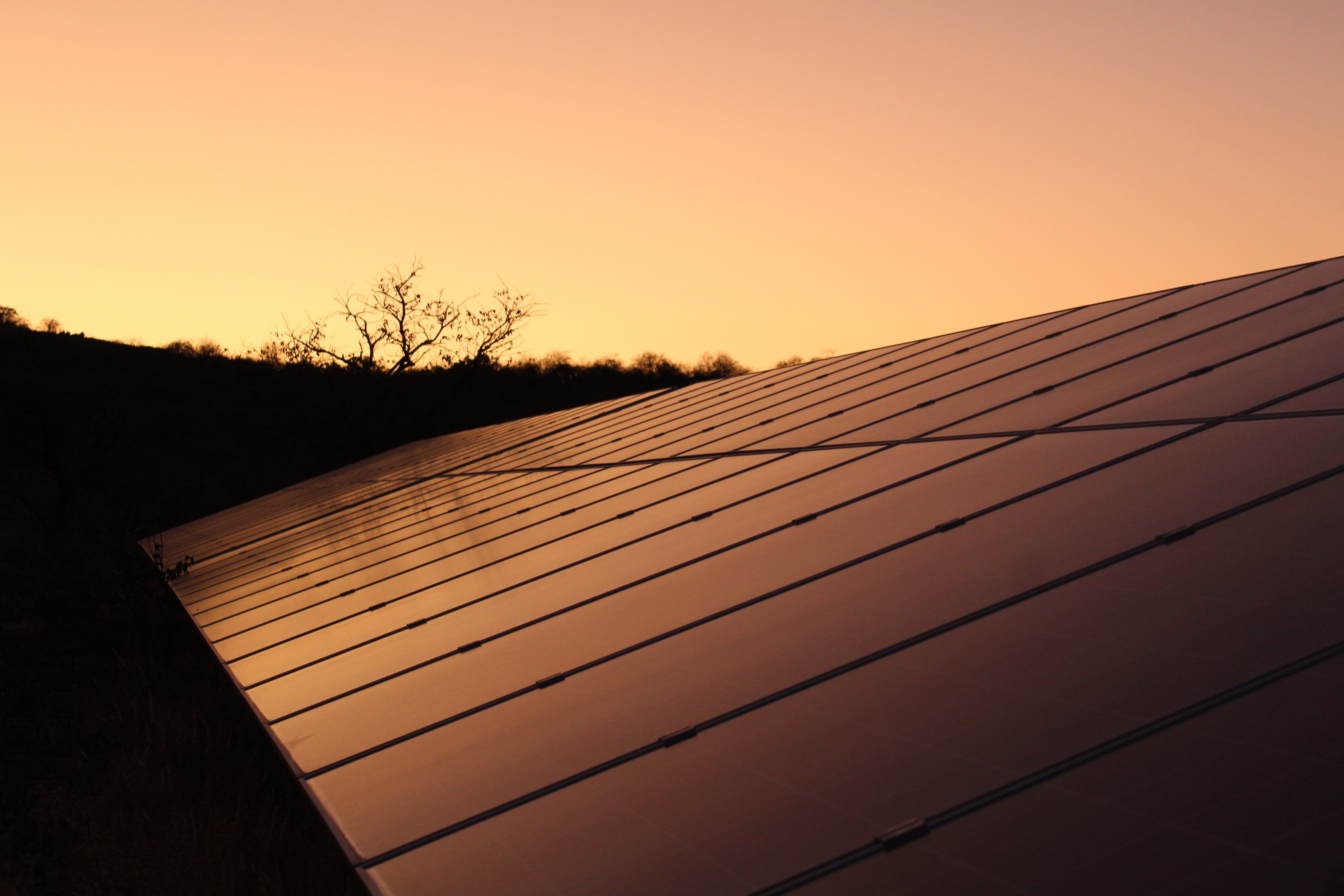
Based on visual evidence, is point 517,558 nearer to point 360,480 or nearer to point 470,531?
point 470,531

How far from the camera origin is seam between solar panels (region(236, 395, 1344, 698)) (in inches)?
234

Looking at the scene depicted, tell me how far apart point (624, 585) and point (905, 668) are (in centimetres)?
320

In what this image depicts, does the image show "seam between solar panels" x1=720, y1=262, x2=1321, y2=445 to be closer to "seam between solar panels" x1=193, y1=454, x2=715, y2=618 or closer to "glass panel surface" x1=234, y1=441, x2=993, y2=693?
"seam between solar panels" x1=193, y1=454, x2=715, y2=618

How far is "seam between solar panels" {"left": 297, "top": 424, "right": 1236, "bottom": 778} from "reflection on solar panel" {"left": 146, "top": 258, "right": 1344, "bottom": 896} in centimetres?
4

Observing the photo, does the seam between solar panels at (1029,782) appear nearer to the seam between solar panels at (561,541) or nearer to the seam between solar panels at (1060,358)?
the seam between solar panels at (561,541)

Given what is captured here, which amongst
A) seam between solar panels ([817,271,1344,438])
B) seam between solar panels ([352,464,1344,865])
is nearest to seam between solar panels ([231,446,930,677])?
seam between solar panels ([817,271,1344,438])

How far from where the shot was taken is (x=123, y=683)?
45.9 feet

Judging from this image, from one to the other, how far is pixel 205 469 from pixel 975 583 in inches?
2137

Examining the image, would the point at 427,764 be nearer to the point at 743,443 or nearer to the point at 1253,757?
the point at 1253,757

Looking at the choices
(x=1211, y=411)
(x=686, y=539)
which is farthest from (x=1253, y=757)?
(x=686, y=539)

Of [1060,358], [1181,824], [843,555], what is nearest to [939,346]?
[1060,358]

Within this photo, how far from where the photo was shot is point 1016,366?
12055mm

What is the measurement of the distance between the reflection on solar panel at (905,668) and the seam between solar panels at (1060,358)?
1.50 feet

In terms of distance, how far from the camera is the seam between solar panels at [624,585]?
5.94m
